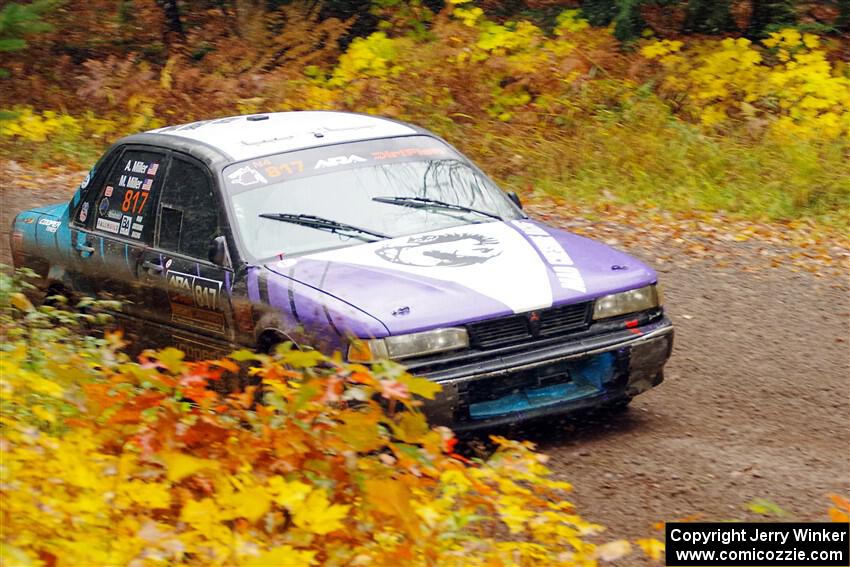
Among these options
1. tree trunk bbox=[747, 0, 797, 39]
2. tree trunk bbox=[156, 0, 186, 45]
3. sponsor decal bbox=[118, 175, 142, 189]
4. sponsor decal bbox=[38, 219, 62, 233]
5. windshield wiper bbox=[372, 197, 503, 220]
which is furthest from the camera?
tree trunk bbox=[156, 0, 186, 45]

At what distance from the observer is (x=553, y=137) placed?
1448cm

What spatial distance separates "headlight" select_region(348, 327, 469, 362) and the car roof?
196 centimetres

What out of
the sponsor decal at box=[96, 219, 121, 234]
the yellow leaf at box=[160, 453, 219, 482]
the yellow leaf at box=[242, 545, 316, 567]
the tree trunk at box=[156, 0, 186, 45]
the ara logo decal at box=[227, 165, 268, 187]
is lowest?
the tree trunk at box=[156, 0, 186, 45]

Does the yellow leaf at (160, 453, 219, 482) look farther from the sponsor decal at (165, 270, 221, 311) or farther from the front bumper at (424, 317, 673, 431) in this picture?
the sponsor decal at (165, 270, 221, 311)

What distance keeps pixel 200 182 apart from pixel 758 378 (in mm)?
3659

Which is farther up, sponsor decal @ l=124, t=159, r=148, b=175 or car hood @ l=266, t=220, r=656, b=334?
sponsor decal @ l=124, t=159, r=148, b=175

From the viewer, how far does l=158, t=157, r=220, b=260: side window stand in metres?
6.82

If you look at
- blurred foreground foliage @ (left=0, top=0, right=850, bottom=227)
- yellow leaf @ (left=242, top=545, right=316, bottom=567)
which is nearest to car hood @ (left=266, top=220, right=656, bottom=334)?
yellow leaf @ (left=242, top=545, right=316, bottom=567)

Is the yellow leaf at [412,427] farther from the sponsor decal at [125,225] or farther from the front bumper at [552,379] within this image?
the sponsor decal at [125,225]

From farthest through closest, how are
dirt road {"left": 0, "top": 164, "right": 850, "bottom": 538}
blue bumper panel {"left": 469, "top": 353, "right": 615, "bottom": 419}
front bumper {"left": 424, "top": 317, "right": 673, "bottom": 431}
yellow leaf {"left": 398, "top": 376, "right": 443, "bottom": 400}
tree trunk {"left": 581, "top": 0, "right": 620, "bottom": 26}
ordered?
tree trunk {"left": 581, "top": 0, "right": 620, "bottom": 26} < blue bumper panel {"left": 469, "top": 353, "right": 615, "bottom": 419} < front bumper {"left": 424, "top": 317, "right": 673, "bottom": 431} < dirt road {"left": 0, "top": 164, "right": 850, "bottom": 538} < yellow leaf {"left": 398, "top": 376, "right": 443, "bottom": 400}

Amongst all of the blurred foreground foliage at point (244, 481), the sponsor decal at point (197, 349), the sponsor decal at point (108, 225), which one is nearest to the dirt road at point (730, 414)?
the blurred foreground foliage at point (244, 481)

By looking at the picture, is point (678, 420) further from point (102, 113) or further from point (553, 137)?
point (102, 113)

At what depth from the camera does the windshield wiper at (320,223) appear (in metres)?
6.64

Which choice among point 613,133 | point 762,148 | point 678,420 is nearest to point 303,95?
point 613,133
